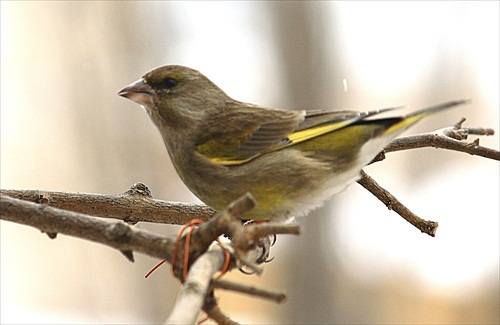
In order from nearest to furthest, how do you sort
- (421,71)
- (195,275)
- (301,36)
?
(195,275) < (301,36) < (421,71)

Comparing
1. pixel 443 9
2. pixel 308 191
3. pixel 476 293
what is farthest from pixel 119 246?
pixel 443 9

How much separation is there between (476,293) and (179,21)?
1.69m

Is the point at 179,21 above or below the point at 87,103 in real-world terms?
above

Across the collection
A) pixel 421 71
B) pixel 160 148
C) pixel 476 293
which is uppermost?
pixel 421 71

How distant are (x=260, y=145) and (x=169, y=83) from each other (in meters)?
0.21

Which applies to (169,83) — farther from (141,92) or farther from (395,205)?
(395,205)

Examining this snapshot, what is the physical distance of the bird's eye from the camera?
1.40 metres

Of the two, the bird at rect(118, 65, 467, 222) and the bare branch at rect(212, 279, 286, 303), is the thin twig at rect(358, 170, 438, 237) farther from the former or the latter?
the bare branch at rect(212, 279, 286, 303)

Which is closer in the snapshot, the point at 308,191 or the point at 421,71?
the point at 308,191

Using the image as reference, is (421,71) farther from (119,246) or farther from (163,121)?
(119,246)

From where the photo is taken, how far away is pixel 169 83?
4.61 feet

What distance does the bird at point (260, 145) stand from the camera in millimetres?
1308

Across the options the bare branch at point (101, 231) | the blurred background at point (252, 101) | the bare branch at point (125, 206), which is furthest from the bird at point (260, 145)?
the blurred background at point (252, 101)

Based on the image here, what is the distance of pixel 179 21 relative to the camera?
3.28 metres
